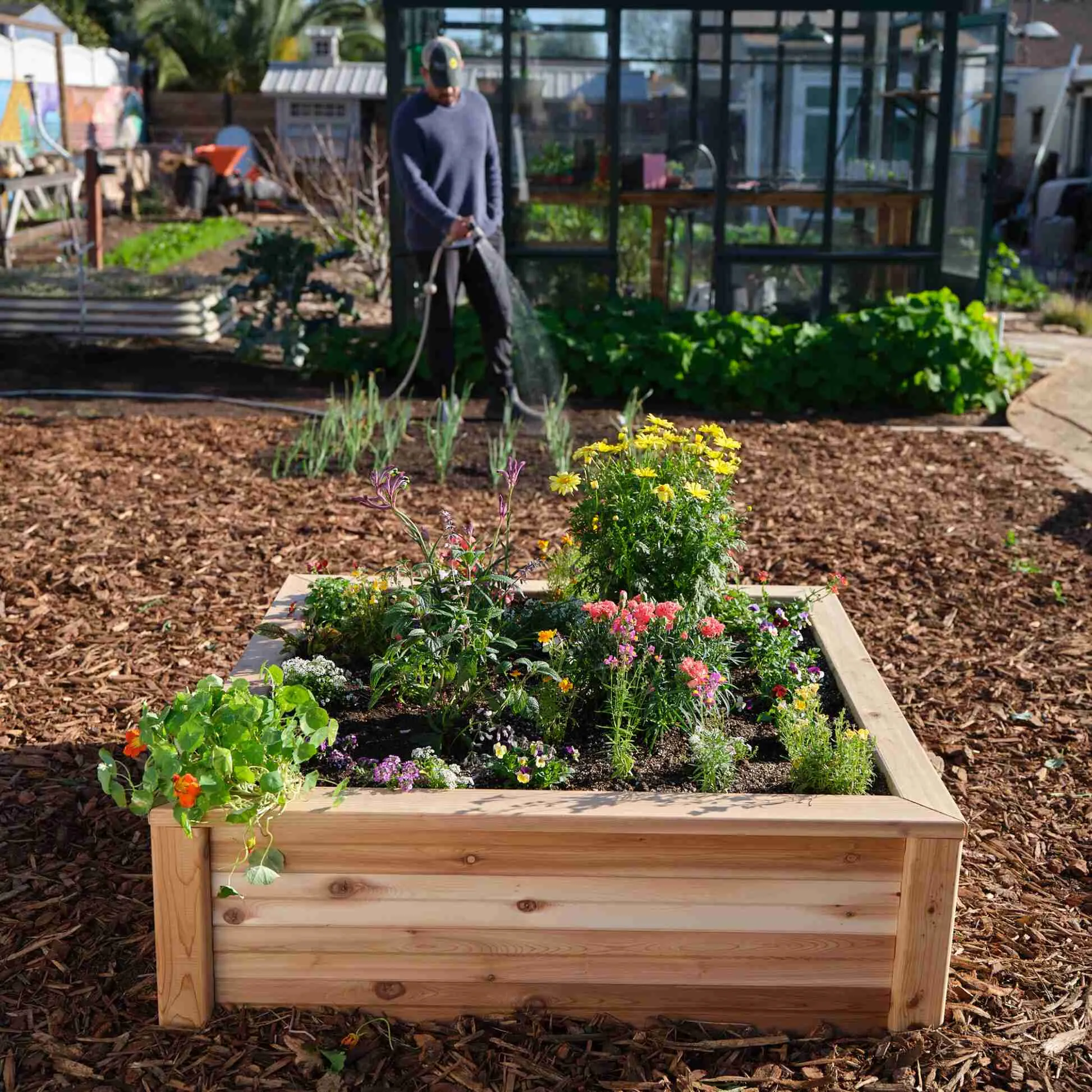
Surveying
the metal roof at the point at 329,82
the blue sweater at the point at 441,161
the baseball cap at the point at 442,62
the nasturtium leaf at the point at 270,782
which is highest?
the metal roof at the point at 329,82

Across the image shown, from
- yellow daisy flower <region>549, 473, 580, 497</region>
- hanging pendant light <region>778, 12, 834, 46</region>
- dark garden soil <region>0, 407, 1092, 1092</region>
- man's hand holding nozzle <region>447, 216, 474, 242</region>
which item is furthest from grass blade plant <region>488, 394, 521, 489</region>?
hanging pendant light <region>778, 12, 834, 46</region>

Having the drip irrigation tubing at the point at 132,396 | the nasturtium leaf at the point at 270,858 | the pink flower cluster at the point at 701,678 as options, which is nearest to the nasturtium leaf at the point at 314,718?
the nasturtium leaf at the point at 270,858

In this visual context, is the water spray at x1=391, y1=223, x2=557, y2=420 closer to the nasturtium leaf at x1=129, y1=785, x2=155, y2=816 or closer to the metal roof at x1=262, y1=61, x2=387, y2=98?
the nasturtium leaf at x1=129, y1=785, x2=155, y2=816

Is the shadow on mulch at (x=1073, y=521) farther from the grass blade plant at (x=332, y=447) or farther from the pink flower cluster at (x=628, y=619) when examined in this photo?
the pink flower cluster at (x=628, y=619)

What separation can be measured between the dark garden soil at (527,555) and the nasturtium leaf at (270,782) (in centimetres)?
48

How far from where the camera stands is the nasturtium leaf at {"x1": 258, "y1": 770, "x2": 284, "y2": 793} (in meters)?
2.54

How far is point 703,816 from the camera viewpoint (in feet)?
8.54

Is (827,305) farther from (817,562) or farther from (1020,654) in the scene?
(1020,654)

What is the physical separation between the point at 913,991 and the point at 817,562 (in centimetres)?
291

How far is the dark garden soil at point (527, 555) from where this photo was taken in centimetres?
266

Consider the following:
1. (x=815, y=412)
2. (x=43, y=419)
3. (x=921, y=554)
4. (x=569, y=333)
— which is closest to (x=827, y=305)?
(x=815, y=412)

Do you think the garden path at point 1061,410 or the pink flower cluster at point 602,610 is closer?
the pink flower cluster at point 602,610

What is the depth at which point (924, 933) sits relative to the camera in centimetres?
265

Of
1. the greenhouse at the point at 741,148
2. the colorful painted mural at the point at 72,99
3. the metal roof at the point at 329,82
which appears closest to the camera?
the greenhouse at the point at 741,148
